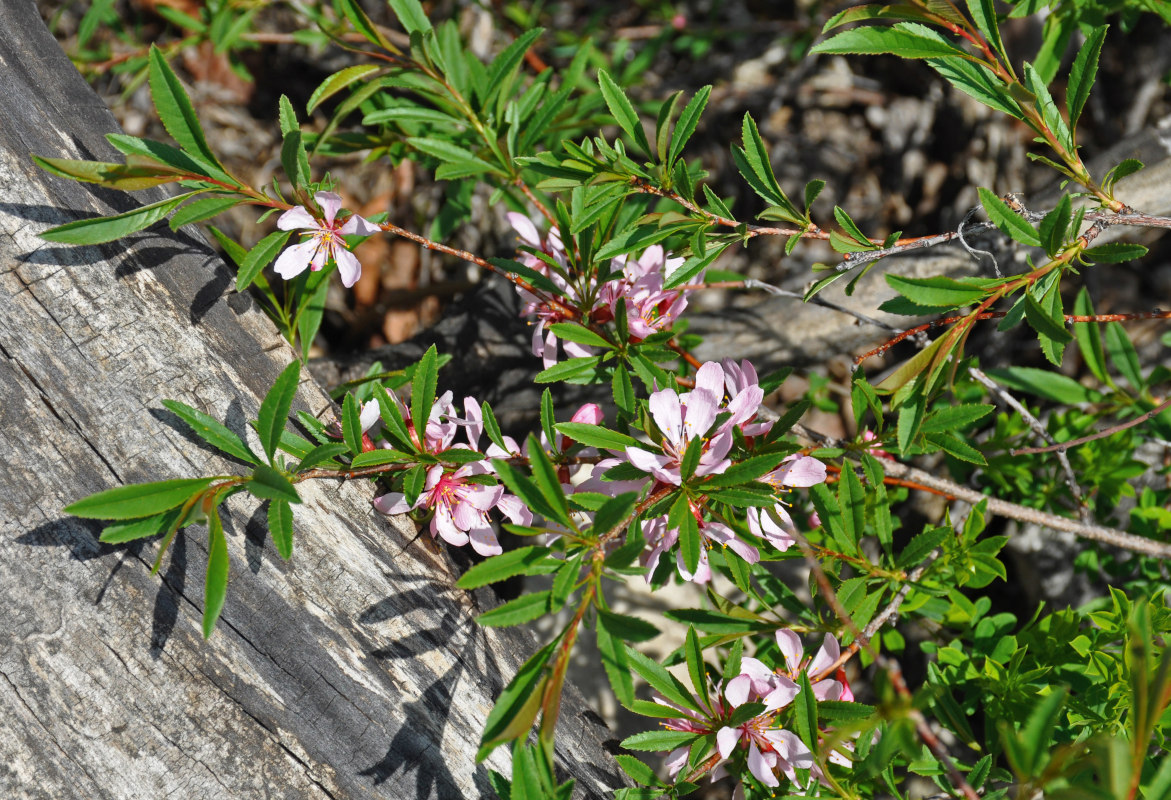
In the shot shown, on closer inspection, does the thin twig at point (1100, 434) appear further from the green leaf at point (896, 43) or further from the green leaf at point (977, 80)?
the green leaf at point (896, 43)

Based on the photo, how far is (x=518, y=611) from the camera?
124 centimetres

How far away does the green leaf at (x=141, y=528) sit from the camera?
4.05 feet

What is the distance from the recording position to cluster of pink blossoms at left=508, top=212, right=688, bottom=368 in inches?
68.7

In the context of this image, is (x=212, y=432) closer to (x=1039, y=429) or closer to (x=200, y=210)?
(x=200, y=210)

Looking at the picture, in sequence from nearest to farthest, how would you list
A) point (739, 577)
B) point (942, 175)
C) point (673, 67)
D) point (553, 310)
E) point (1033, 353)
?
point (739, 577) → point (553, 310) → point (1033, 353) → point (942, 175) → point (673, 67)

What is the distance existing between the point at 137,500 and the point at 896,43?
1467 mm

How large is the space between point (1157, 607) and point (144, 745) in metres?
1.99

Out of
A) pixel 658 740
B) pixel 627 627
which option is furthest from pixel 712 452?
pixel 658 740

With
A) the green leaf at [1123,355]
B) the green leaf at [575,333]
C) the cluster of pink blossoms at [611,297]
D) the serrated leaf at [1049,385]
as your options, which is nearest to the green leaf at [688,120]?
the cluster of pink blossoms at [611,297]

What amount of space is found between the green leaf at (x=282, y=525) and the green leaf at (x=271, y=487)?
65 mm

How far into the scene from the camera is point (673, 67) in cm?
368

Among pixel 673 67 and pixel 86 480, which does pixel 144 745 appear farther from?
pixel 673 67

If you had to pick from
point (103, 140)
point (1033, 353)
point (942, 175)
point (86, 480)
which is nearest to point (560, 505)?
point (86, 480)

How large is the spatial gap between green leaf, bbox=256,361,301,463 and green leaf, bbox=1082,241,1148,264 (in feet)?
4.47
